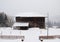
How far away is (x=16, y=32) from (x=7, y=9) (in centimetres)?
43

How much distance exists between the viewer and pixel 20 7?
2262 mm

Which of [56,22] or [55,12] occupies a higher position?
[55,12]

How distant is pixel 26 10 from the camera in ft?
7.41

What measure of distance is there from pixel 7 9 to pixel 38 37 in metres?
0.71

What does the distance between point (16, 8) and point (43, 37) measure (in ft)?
2.20

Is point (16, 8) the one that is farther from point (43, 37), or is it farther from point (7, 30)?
point (43, 37)

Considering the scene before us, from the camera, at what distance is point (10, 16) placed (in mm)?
2244

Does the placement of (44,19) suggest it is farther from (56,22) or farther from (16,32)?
(16,32)

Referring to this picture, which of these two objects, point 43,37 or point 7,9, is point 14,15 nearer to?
point 7,9

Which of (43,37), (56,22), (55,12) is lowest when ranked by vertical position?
(43,37)

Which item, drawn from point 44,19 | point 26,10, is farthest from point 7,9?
point 44,19

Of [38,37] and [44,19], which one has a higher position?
[44,19]

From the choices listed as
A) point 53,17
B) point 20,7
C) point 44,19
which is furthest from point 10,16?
point 53,17

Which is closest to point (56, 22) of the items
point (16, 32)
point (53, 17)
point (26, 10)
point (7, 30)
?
point (53, 17)
